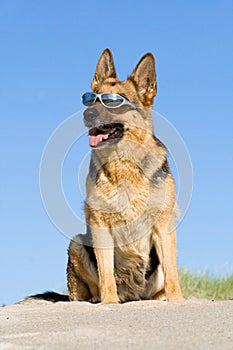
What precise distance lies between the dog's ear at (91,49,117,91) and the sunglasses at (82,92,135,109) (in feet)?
A: 1.05

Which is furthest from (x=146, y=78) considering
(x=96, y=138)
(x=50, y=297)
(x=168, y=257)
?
(x=50, y=297)

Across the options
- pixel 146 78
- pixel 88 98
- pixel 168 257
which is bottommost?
pixel 168 257

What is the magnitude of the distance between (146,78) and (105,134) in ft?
3.32

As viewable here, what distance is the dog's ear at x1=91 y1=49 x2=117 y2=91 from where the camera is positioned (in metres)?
10.0

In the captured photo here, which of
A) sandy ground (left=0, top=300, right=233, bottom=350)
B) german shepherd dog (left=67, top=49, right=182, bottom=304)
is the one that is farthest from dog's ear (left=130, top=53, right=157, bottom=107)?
sandy ground (left=0, top=300, right=233, bottom=350)

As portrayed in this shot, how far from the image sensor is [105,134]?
31.3ft

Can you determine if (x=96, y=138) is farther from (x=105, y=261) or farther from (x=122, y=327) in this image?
(x=122, y=327)

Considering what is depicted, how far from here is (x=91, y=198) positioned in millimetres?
9359

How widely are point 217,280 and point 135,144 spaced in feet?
17.7

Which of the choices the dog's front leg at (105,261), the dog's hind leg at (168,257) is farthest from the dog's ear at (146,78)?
the dog's front leg at (105,261)

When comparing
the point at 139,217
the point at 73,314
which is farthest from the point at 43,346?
the point at 139,217

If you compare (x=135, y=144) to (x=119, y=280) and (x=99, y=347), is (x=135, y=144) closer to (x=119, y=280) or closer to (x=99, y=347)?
(x=119, y=280)

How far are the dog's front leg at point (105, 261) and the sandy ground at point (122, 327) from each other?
894 mm

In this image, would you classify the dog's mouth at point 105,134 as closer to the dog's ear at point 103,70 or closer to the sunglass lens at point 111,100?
the sunglass lens at point 111,100
